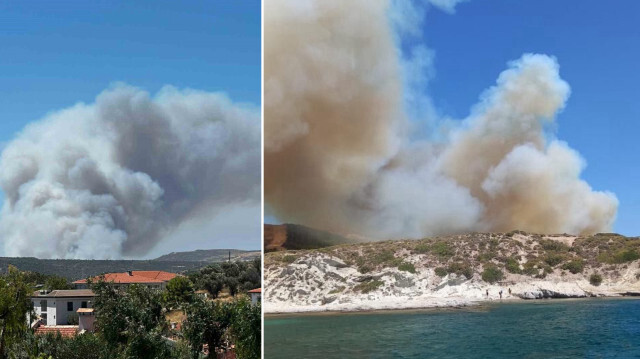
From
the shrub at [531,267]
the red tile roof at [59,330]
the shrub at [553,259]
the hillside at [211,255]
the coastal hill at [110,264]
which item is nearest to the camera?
the shrub at [553,259]

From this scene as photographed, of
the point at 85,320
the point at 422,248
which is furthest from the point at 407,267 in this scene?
the point at 85,320

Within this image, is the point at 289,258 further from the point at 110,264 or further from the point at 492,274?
the point at 110,264

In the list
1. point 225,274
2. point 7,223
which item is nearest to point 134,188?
point 7,223

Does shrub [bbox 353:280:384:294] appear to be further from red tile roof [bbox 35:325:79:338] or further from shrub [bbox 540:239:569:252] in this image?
red tile roof [bbox 35:325:79:338]

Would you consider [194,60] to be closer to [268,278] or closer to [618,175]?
[268,278]

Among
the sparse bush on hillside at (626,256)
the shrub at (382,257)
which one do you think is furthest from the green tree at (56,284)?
the sparse bush on hillside at (626,256)

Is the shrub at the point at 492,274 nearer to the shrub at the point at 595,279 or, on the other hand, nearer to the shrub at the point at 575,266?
the shrub at the point at 575,266
